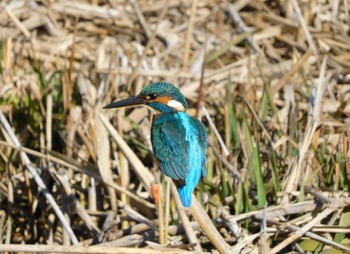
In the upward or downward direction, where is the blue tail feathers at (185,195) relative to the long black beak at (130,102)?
downward

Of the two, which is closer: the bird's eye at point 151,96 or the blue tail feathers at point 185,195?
the blue tail feathers at point 185,195

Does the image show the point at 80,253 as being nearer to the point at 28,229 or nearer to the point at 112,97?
the point at 28,229

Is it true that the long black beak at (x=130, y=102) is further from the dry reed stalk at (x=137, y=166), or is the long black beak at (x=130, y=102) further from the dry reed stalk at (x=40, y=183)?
the dry reed stalk at (x=40, y=183)

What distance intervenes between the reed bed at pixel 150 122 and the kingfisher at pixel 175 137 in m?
0.32

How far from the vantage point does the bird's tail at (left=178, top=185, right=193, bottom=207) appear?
303 cm

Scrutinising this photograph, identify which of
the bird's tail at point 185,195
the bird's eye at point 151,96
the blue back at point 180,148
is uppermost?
the bird's eye at point 151,96

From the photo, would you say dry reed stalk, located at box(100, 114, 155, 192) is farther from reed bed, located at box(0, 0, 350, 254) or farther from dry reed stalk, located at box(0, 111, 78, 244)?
dry reed stalk, located at box(0, 111, 78, 244)

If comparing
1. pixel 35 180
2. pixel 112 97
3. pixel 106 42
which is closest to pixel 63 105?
pixel 112 97

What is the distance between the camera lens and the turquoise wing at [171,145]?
320 centimetres

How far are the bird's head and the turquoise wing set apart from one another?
7 cm

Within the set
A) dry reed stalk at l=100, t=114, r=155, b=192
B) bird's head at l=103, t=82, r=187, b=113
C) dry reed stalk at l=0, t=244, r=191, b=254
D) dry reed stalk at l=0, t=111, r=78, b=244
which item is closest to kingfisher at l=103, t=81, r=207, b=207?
bird's head at l=103, t=82, r=187, b=113

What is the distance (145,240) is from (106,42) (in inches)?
75.3

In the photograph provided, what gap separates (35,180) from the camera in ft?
13.7

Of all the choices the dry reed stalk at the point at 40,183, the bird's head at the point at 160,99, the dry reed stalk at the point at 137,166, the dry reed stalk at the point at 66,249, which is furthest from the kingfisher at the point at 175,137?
the dry reed stalk at the point at 40,183
